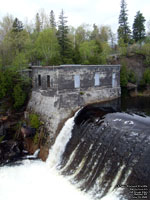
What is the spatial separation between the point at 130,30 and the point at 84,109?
30.2 metres

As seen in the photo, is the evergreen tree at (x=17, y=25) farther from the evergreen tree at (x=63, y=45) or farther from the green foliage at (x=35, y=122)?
the green foliage at (x=35, y=122)

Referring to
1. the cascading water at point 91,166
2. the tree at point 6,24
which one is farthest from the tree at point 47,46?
the cascading water at point 91,166

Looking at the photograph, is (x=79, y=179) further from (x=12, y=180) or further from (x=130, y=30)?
(x=130, y=30)

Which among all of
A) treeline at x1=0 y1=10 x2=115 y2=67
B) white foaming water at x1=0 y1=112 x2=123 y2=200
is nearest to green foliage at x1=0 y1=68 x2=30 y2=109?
treeline at x1=0 y1=10 x2=115 y2=67

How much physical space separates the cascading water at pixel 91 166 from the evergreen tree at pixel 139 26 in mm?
32162

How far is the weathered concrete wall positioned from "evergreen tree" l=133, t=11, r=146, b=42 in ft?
83.4

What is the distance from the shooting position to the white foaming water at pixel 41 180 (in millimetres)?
10669

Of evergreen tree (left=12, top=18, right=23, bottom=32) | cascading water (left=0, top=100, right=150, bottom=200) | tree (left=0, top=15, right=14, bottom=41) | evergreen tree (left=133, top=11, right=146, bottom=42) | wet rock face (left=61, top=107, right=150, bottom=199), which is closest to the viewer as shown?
cascading water (left=0, top=100, right=150, bottom=200)

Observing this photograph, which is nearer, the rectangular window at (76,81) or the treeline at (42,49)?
the rectangular window at (76,81)

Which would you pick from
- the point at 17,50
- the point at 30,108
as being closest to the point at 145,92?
the point at 30,108

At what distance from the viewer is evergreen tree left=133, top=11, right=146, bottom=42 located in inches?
1597

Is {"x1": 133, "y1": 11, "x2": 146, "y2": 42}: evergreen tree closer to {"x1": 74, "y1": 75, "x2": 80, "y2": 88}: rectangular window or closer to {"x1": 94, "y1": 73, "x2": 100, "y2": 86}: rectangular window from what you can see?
{"x1": 94, "y1": 73, "x2": 100, "y2": 86}: rectangular window

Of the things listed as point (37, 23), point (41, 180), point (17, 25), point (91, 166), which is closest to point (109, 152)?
point (91, 166)

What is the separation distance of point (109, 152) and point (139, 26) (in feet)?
122
